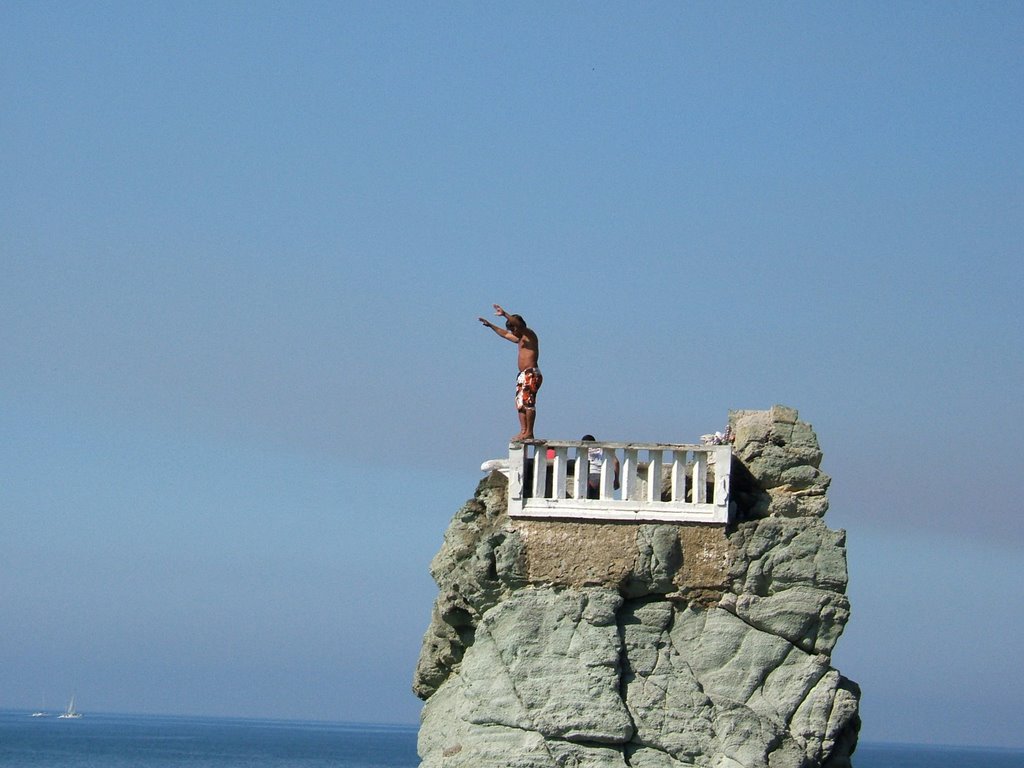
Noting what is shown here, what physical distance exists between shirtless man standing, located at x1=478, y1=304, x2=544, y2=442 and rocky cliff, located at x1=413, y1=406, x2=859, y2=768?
1.41m

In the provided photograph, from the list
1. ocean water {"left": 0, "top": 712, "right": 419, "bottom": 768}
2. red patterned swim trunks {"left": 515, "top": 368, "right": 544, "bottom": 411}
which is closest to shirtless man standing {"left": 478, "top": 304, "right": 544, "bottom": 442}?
red patterned swim trunks {"left": 515, "top": 368, "right": 544, "bottom": 411}

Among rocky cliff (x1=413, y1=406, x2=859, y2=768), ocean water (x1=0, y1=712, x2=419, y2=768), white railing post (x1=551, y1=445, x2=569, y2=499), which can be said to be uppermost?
white railing post (x1=551, y1=445, x2=569, y2=499)

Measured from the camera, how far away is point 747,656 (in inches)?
864

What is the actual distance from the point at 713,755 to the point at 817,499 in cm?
336

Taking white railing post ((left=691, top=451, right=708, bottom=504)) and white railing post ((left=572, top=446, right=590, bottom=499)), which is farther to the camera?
white railing post ((left=572, top=446, right=590, bottom=499))

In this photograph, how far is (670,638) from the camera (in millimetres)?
22062

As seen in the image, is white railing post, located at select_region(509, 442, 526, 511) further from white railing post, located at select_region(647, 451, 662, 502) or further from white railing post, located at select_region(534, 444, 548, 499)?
white railing post, located at select_region(647, 451, 662, 502)

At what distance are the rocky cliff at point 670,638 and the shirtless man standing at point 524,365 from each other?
141 centimetres

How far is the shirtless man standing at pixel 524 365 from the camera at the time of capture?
2325 cm

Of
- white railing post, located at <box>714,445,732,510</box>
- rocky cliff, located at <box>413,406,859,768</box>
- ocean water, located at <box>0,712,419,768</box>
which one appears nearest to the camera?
rocky cliff, located at <box>413,406,859,768</box>

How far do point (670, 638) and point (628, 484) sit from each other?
6.23 feet

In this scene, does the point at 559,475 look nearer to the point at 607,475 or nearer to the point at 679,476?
the point at 607,475

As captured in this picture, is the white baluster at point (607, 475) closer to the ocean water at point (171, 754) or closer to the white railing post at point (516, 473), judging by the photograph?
the white railing post at point (516, 473)

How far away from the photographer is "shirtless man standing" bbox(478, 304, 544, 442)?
Answer: 23250mm
